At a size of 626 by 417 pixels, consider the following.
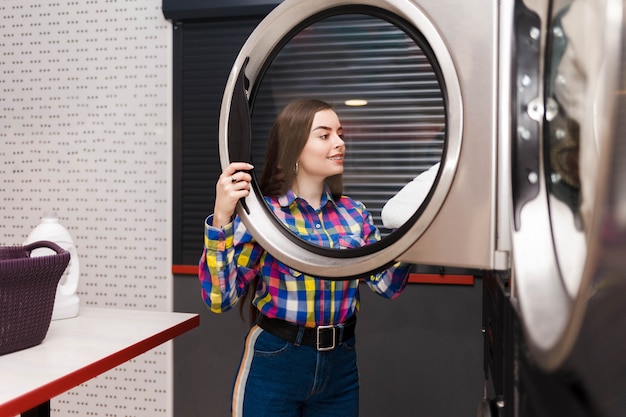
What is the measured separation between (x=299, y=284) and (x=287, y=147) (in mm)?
372

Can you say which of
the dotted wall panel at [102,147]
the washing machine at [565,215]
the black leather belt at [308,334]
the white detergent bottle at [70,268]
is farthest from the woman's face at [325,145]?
the dotted wall panel at [102,147]

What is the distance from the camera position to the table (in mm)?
1056

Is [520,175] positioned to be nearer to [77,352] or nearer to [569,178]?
[569,178]

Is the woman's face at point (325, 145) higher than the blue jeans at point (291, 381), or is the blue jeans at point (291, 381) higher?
the woman's face at point (325, 145)

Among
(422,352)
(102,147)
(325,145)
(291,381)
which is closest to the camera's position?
(325,145)

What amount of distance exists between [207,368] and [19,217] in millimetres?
1189

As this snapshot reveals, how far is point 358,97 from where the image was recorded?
59.5 inches

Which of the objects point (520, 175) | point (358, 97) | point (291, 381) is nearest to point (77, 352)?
point (291, 381)

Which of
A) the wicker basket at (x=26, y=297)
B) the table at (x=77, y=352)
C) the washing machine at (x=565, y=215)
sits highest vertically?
the washing machine at (x=565, y=215)

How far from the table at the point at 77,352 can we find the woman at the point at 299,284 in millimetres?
211

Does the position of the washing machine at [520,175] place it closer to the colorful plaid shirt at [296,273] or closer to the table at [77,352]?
the colorful plaid shirt at [296,273]

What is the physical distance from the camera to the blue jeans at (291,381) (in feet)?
4.76

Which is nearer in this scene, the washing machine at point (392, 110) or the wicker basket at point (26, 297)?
the washing machine at point (392, 110)

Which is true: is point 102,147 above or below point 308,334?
above
